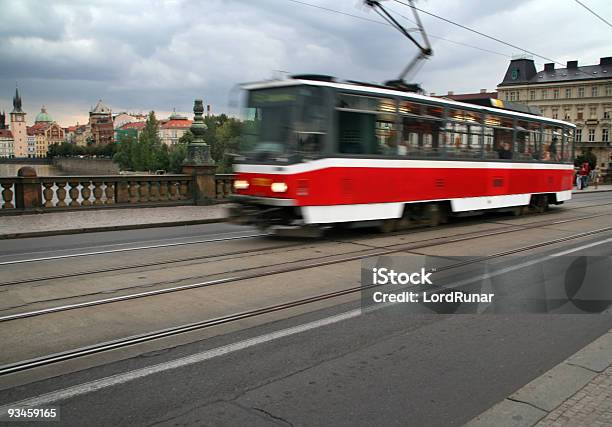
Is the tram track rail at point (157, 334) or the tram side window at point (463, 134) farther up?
the tram side window at point (463, 134)

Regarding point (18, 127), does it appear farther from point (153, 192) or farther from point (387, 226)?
point (387, 226)

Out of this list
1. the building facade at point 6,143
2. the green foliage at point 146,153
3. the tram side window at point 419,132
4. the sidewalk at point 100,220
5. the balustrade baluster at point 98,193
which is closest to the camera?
the tram side window at point 419,132

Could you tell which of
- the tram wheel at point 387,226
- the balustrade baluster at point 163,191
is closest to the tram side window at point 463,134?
the tram wheel at point 387,226

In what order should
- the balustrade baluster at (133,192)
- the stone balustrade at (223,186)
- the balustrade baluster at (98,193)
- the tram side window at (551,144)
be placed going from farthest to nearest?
1. the stone balustrade at (223,186)
2. the balustrade baluster at (133,192)
3. the balustrade baluster at (98,193)
4. the tram side window at (551,144)

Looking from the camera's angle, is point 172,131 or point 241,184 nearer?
point 241,184

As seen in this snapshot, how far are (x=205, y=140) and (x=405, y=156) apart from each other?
11393mm

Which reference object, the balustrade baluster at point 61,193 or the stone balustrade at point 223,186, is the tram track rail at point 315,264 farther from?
the stone balustrade at point 223,186

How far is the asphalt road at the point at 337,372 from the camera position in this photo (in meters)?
3.69

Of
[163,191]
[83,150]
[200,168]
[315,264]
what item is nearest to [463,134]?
[315,264]

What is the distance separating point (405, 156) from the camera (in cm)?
1255

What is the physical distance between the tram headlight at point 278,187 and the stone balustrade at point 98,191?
8900mm

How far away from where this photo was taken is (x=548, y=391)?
13.2 feet

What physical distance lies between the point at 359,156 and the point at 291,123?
1.71 metres

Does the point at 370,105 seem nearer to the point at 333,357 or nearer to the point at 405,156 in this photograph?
the point at 405,156
